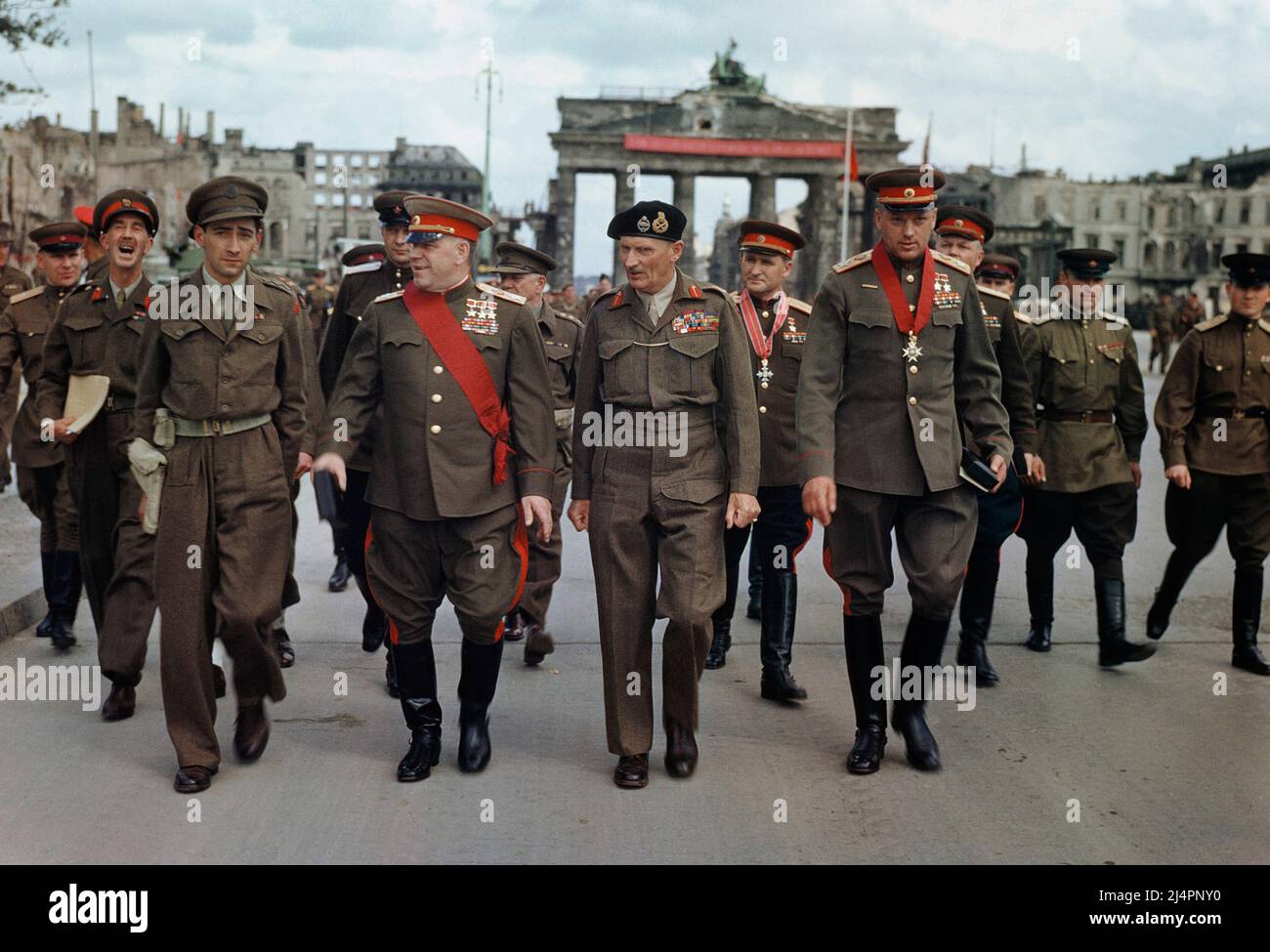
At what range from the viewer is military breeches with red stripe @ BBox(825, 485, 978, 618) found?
593 centimetres

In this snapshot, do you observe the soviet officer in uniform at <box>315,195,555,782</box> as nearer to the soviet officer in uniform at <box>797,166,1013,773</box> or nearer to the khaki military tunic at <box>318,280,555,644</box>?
the khaki military tunic at <box>318,280,555,644</box>

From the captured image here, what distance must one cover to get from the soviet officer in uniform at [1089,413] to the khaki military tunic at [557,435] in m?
2.54

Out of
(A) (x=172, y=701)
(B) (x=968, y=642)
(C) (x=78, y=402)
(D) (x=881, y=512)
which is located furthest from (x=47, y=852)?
(B) (x=968, y=642)

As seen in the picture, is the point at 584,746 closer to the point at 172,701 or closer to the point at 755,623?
the point at 172,701

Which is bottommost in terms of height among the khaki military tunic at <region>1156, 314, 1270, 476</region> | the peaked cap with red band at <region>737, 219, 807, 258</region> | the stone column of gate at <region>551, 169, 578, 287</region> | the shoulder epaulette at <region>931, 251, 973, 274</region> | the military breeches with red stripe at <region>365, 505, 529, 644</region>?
the military breeches with red stripe at <region>365, 505, 529, 644</region>

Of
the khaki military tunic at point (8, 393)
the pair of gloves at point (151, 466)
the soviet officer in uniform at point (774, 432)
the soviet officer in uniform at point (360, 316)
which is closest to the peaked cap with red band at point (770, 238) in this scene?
the soviet officer in uniform at point (774, 432)

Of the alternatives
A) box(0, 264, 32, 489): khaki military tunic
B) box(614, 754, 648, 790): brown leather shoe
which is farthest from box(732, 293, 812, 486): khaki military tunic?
box(0, 264, 32, 489): khaki military tunic

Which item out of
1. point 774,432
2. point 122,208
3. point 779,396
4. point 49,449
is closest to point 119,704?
point 49,449

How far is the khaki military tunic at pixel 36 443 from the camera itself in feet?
A: 26.2

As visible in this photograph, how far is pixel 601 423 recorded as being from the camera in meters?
5.97

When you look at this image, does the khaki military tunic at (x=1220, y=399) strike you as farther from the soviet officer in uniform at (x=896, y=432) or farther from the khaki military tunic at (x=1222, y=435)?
the soviet officer in uniform at (x=896, y=432)

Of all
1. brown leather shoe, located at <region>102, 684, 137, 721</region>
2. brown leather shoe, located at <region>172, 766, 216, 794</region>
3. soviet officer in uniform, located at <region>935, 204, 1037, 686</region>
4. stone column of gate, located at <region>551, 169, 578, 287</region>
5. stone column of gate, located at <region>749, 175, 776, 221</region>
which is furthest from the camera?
stone column of gate, located at <region>551, 169, 578, 287</region>

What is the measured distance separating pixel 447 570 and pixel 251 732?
Answer: 100cm

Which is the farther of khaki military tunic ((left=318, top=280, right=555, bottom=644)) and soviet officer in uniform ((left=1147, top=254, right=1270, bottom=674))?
soviet officer in uniform ((left=1147, top=254, right=1270, bottom=674))
